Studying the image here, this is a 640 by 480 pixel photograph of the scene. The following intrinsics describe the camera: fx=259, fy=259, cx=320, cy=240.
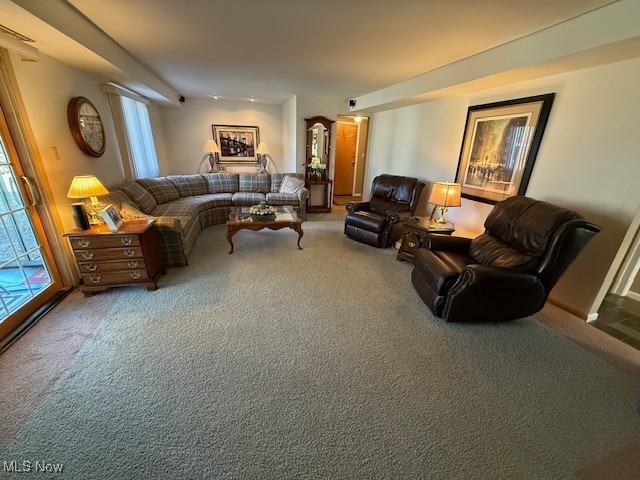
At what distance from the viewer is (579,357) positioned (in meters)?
1.97

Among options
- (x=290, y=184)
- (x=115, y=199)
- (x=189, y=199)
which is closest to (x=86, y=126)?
(x=115, y=199)

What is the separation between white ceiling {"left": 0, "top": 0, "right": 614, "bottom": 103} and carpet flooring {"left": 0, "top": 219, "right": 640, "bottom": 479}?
7.52 feet

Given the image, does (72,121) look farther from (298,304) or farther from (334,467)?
(334,467)

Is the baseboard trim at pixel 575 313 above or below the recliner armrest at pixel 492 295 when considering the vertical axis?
below

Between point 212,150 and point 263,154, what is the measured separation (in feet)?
3.62

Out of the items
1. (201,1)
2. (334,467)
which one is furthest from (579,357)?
(201,1)

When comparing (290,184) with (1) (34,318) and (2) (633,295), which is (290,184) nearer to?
(1) (34,318)

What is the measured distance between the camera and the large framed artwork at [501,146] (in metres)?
2.65

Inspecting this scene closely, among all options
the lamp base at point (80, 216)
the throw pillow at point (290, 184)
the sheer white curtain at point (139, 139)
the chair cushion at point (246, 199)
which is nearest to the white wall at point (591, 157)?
the throw pillow at point (290, 184)

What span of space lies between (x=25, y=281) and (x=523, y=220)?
442 cm

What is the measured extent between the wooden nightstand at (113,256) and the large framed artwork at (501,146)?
3867mm

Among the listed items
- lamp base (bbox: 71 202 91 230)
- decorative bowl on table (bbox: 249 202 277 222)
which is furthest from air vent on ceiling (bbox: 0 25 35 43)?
decorative bowl on table (bbox: 249 202 277 222)

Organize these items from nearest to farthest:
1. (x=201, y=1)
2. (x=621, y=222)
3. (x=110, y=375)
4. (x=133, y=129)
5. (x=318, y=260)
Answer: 1. (x=110, y=375)
2. (x=201, y=1)
3. (x=621, y=222)
4. (x=318, y=260)
5. (x=133, y=129)

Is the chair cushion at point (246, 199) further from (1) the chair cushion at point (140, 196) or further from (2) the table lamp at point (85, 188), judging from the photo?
(2) the table lamp at point (85, 188)
